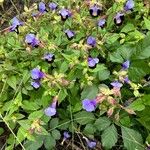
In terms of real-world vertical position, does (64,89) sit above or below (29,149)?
above

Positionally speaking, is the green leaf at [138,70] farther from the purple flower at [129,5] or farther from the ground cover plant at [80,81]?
the purple flower at [129,5]

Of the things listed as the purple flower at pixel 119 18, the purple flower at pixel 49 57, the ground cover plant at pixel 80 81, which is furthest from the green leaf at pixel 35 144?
the purple flower at pixel 119 18

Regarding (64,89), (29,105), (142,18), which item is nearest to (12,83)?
(29,105)

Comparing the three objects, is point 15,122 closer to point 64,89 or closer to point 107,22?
point 64,89

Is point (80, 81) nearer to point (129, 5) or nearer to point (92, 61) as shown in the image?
point (92, 61)

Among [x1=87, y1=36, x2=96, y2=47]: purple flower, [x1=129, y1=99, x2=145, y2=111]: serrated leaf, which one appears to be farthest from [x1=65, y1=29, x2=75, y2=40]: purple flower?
[x1=129, y1=99, x2=145, y2=111]: serrated leaf

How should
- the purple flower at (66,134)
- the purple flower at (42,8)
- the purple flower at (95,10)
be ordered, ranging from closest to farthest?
1. the purple flower at (66,134)
2. the purple flower at (95,10)
3. the purple flower at (42,8)
